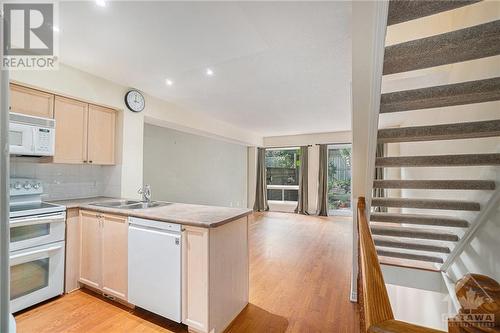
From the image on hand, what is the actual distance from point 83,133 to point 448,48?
3.49 metres

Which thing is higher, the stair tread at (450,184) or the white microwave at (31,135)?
the white microwave at (31,135)

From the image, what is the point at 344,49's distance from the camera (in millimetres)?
2150

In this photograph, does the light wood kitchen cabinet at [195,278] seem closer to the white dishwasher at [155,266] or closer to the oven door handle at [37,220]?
the white dishwasher at [155,266]

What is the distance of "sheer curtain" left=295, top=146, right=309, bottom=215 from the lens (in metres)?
6.94

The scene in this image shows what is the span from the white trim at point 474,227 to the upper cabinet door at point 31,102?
413 cm

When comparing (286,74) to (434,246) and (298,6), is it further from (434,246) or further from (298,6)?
(434,246)

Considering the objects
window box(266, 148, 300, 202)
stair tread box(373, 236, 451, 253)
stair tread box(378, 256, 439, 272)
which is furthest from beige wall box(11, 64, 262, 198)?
window box(266, 148, 300, 202)

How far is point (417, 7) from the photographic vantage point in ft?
3.52

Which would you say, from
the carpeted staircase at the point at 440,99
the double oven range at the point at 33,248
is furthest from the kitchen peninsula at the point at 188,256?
the carpeted staircase at the point at 440,99

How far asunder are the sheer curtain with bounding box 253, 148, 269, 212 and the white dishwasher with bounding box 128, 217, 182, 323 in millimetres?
5628

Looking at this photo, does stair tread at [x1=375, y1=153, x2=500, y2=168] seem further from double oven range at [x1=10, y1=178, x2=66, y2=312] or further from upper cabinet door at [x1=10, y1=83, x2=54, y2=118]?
upper cabinet door at [x1=10, y1=83, x2=54, y2=118]

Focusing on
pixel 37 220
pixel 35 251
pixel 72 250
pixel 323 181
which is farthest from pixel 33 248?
pixel 323 181

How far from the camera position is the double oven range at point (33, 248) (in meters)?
1.98

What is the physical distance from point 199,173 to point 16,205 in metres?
3.48
